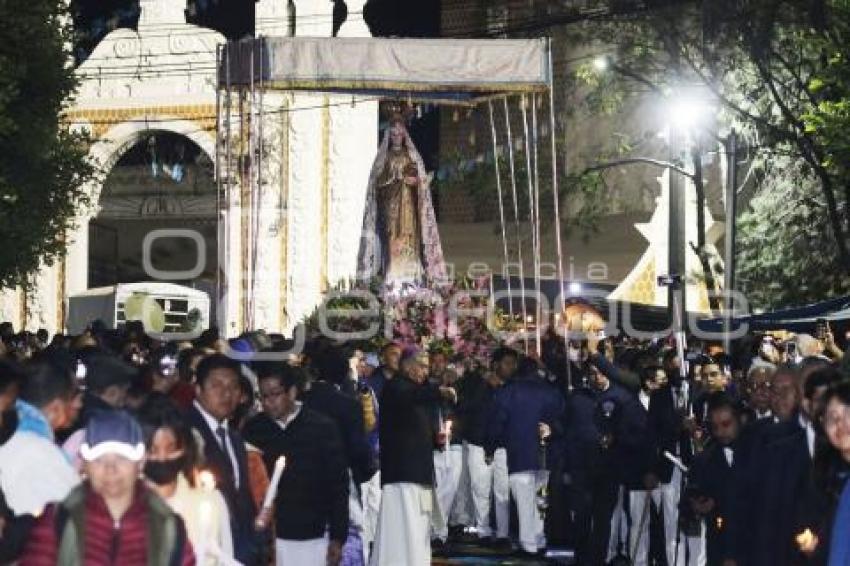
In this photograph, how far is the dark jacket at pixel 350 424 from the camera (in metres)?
12.2

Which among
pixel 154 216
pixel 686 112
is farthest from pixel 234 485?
pixel 154 216

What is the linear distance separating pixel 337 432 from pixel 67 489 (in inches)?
131

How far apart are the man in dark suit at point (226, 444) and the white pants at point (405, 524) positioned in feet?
17.1

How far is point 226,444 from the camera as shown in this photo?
28.4 feet

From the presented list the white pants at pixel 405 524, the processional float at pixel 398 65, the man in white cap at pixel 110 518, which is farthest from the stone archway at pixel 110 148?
the man in white cap at pixel 110 518

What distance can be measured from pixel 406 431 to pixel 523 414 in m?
3.62

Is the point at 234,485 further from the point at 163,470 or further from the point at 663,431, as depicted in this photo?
the point at 663,431

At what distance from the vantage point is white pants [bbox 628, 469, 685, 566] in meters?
15.5

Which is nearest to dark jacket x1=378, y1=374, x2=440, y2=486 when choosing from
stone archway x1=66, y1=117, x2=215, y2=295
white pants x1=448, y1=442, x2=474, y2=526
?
white pants x1=448, y1=442, x2=474, y2=526

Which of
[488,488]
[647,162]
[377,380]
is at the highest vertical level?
[647,162]

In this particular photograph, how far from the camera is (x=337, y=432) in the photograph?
10.4 meters

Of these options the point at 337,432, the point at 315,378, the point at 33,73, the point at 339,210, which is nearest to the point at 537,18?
the point at 339,210

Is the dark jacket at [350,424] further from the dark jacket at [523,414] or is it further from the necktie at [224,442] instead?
the dark jacket at [523,414]

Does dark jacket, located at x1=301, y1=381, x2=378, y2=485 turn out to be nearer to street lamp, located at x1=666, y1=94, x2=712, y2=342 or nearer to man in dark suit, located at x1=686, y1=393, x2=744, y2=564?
man in dark suit, located at x1=686, y1=393, x2=744, y2=564
